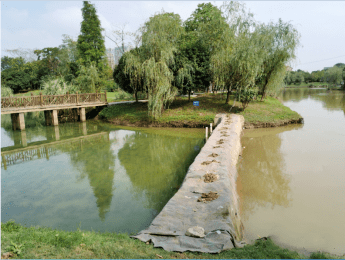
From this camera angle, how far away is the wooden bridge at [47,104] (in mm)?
16766

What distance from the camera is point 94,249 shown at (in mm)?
3910

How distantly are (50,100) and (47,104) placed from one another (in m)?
0.40

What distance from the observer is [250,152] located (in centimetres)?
1173

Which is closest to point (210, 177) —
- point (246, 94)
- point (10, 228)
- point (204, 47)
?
point (10, 228)

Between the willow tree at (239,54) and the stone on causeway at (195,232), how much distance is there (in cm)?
1443

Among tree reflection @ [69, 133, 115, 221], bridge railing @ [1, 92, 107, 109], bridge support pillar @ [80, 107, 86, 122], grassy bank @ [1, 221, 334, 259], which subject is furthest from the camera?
bridge support pillar @ [80, 107, 86, 122]

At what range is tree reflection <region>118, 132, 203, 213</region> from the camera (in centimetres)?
777

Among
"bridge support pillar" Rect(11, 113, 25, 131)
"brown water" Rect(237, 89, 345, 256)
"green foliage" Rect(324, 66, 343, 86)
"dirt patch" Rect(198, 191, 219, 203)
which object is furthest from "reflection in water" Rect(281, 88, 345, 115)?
"bridge support pillar" Rect(11, 113, 25, 131)

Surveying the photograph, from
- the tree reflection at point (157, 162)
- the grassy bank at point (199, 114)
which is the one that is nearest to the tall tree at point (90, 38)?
the grassy bank at point (199, 114)

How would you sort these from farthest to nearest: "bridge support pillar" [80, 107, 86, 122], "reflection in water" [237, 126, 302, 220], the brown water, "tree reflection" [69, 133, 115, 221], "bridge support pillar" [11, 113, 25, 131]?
"bridge support pillar" [80, 107, 86, 122]
"bridge support pillar" [11, 113, 25, 131]
"tree reflection" [69, 133, 115, 221]
"reflection in water" [237, 126, 302, 220]
the brown water

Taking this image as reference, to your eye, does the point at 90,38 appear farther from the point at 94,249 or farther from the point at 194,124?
the point at 94,249

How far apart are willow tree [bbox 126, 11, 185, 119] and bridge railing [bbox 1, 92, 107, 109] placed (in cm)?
511

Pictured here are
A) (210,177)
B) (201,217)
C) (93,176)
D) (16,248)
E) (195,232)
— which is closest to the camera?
(16,248)

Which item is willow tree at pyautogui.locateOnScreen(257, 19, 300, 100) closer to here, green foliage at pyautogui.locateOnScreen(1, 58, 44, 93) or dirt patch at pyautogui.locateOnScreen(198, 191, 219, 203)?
dirt patch at pyautogui.locateOnScreen(198, 191, 219, 203)
